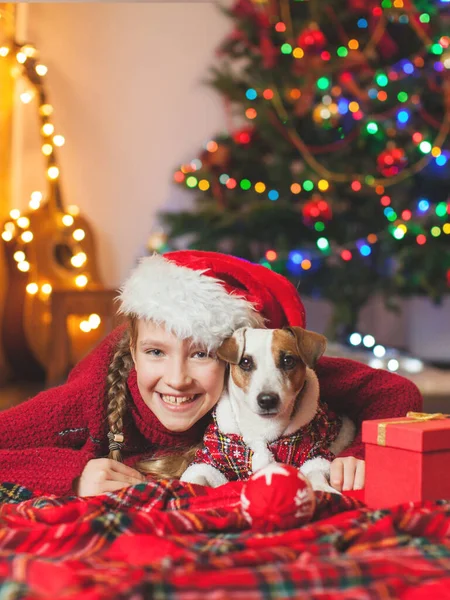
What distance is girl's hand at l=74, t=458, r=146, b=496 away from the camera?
4.41ft

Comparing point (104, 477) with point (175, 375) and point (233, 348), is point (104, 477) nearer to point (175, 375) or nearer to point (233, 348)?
point (175, 375)

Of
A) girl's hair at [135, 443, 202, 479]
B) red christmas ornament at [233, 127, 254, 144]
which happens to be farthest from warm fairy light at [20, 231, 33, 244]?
girl's hair at [135, 443, 202, 479]

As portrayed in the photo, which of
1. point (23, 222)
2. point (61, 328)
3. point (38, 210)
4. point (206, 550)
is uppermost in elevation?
point (38, 210)

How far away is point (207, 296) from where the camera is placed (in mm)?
1385

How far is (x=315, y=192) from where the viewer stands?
4141 millimetres

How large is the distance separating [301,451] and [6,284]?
2.95 meters

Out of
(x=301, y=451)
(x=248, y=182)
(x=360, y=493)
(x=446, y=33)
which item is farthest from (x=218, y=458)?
(x=446, y=33)

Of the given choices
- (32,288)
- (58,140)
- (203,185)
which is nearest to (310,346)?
(32,288)

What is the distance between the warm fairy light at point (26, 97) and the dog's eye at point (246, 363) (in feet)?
11.5

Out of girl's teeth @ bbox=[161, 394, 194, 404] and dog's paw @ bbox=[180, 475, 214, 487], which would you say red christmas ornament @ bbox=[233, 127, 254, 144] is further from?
dog's paw @ bbox=[180, 475, 214, 487]

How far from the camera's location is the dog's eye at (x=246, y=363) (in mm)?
1364

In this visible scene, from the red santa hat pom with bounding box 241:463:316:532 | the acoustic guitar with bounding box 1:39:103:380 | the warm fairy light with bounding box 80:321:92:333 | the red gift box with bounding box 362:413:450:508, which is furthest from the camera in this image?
the warm fairy light with bounding box 80:321:92:333

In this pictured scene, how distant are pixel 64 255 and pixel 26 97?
99 centimetres

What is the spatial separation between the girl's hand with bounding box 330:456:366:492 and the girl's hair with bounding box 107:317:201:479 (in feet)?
0.99
